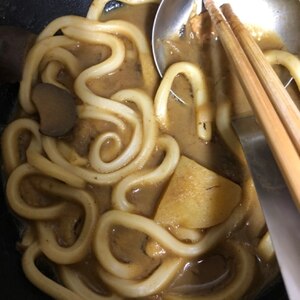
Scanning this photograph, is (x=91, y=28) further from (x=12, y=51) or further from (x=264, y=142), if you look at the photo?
(x=264, y=142)

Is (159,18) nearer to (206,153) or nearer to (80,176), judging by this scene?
(206,153)

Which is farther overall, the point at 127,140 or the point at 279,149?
the point at 127,140

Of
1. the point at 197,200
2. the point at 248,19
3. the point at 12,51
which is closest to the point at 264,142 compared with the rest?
the point at 197,200

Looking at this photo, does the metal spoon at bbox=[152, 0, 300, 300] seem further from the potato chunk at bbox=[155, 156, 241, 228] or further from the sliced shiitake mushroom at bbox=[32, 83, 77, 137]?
the sliced shiitake mushroom at bbox=[32, 83, 77, 137]

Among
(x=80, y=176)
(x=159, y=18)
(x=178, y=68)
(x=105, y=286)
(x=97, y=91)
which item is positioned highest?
(x=159, y=18)

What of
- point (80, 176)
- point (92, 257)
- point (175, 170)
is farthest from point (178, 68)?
point (92, 257)

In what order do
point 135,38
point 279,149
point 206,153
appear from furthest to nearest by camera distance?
point 135,38 → point 206,153 → point 279,149

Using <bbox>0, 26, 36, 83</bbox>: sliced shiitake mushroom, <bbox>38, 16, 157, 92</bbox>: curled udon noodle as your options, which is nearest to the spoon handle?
<bbox>38, 16, 157, 92</bbox>: curled udon noodle
